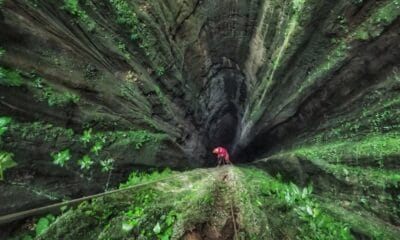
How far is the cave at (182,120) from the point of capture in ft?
11.8

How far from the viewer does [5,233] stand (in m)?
3.32

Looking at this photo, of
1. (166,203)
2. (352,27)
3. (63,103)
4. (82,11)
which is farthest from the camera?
(352,27)

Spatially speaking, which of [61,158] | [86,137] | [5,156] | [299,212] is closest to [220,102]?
[86,137]

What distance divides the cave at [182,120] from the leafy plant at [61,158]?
0.02m

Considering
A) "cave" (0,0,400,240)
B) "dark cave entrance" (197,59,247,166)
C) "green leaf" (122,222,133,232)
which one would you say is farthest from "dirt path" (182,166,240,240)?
"dark cave entrance" (197,59,247,166)

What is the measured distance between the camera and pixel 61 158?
14.1 ft

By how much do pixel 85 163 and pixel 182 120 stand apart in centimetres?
448

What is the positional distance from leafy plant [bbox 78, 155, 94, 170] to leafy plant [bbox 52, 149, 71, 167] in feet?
0.70

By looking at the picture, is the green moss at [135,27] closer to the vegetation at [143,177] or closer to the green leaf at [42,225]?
the vegetation at [143,177]

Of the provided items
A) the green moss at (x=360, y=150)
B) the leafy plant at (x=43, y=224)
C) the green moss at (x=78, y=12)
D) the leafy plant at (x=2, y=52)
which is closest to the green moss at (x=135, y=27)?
the green moss at (x=78, y=12)

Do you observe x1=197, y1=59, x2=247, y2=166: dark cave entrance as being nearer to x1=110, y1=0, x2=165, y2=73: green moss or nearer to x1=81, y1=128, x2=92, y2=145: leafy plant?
x1=110, y1=0, x2=165, y2=73: green moss

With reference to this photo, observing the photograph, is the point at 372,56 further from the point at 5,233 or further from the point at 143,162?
the point at 5,233

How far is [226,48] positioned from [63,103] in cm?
756

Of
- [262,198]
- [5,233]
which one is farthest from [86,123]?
[262,198]
